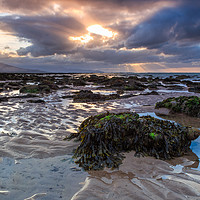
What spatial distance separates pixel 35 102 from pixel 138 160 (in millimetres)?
6655

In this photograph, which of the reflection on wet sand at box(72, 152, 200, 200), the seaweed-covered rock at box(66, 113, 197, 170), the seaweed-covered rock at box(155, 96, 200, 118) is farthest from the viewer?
the seaweed-covered rock at box(155, 96, 200, 118)

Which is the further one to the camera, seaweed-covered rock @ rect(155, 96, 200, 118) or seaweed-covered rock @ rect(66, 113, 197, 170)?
seaweed-covered rock @ rect(155, 96, 200, 118)

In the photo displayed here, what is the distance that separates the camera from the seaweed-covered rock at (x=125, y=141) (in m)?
2.81

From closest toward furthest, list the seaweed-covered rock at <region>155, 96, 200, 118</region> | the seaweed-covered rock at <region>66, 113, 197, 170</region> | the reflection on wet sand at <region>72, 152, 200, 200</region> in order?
the reflection on wet sand at <region>72, 152, 200, 200</region> < the seaweed-covered rock at <region>66, 113, 197, 170</region> < the seaweed-covered rock at <region>155, 96, 200, 118</region>

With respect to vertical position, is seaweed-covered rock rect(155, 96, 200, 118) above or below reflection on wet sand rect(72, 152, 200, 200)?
above

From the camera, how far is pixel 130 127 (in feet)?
10.7

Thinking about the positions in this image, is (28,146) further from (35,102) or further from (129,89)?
(129,89)

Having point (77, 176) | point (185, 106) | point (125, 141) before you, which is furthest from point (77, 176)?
point (185, 106)

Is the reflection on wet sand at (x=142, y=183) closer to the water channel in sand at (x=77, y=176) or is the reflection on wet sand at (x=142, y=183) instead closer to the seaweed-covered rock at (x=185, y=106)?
the water channel in sand at (x=77, y=176)

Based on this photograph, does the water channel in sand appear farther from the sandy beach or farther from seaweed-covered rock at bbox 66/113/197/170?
seaweed-covered rock at bbox 66/113/197/170

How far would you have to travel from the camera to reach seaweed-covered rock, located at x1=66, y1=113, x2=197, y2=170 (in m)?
2.81

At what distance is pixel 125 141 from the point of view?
10.4 feet

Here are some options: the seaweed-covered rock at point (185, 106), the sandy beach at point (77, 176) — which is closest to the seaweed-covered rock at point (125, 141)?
the sandy beach at point (77, 176)

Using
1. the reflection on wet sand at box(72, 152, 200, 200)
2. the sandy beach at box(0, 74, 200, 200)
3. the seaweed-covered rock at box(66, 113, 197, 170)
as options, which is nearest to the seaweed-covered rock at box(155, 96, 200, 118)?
the sandy beach at box(0, 74, 200, 200)
